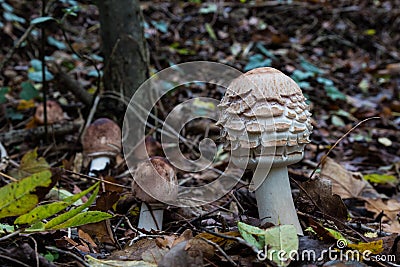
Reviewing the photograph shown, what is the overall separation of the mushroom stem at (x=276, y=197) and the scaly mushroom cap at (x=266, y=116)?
160mm

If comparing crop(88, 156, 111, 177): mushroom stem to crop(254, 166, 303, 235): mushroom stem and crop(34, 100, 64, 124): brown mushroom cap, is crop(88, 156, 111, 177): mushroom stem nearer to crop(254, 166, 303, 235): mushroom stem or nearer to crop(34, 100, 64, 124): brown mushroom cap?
crop(34, 100, 64, 124): brown mushroom cap

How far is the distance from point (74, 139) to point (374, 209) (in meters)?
2.46

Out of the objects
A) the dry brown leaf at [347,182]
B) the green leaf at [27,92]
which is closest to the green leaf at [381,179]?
the dry brown leaf at [347,182]

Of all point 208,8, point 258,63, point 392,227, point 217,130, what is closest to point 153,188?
point 392,227

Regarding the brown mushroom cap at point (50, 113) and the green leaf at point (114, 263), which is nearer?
the green leaf at point (114, 263)

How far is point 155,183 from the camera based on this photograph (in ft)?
7.16

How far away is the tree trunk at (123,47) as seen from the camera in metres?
3.33

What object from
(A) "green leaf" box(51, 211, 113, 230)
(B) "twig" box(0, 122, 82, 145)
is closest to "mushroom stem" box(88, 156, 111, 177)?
(B) "twig" box(0, 122, 82, 145)

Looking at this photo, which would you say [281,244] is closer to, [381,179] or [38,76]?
[381,179]

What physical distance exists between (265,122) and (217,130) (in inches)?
88.6

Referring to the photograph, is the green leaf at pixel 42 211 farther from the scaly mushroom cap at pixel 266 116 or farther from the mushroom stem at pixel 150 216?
the mushroom stem at pixel 150 216

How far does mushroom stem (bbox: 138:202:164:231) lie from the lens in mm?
2223

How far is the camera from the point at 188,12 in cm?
720

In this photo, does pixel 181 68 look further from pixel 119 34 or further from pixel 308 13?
pixel 308 13
